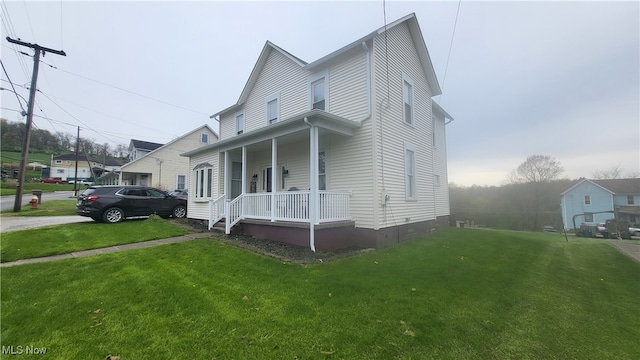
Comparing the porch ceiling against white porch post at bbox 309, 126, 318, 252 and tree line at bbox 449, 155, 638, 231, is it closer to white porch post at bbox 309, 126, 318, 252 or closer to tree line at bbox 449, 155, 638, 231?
white porch post at bbox 309, 126, 318, 252

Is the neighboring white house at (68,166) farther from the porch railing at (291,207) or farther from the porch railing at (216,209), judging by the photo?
the porch railing at (291,207)

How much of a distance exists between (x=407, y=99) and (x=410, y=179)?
11.4 ft

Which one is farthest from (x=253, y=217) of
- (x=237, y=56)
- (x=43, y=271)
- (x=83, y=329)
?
(x=237, y=56)

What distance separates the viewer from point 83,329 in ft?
10.3

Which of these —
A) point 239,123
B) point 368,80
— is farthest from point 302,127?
point 239,123

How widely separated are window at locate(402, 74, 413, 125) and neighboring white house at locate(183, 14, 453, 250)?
46 millimetres

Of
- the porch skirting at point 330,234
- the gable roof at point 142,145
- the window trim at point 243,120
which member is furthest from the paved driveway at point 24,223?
the gable roof at point 142,145

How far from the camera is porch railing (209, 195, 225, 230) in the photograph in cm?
1119

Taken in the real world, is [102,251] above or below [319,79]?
below

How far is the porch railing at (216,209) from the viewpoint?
11188 millimetres

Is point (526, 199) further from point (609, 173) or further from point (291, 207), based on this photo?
point (291, 207)

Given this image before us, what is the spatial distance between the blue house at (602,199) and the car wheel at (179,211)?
4687 centimetres

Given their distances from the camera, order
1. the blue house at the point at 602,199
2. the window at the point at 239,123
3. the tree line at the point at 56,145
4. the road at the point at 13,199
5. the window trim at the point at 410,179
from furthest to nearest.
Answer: the tree line at the point at 56,145 < the blue house at the point at 602,199 < the road at the point at 13,199 < the window at the point at 239,123 < the window trim at the point at 410,179

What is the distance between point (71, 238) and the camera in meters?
8.45
